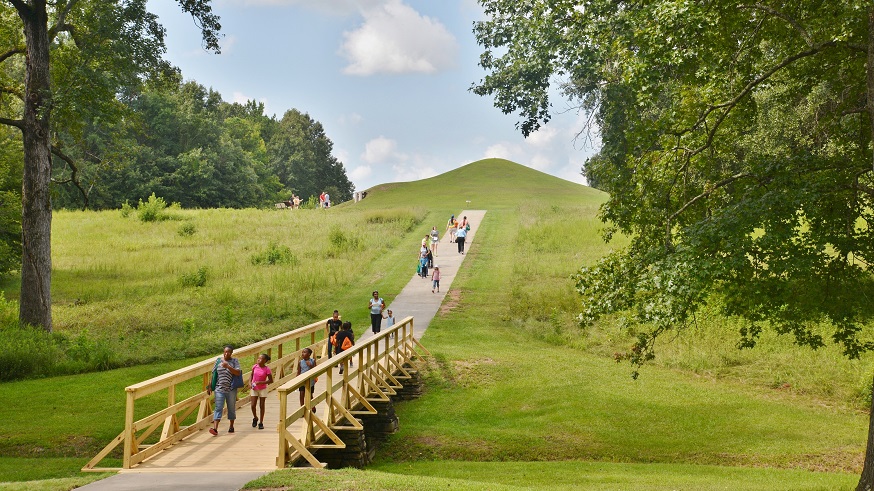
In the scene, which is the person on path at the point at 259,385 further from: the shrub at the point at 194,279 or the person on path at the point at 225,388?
the shrub at the point at 194,279

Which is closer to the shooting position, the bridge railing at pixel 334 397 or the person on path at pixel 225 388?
the bridge railing at pixel 334 397

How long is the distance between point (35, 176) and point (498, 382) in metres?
15.3

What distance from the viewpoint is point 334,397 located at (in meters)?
16.5

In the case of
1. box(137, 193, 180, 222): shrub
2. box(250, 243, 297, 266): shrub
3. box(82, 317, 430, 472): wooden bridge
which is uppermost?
box(137, 193, 180, 222): shrub

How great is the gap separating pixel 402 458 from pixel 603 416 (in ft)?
17.8

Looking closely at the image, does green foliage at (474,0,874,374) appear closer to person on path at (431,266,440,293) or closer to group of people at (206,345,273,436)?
group of people at (206,345,273,436)

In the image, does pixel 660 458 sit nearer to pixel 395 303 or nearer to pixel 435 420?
pixel 435 420

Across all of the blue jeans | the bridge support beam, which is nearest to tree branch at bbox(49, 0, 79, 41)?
the bridge support beam

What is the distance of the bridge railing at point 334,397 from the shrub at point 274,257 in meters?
17.3

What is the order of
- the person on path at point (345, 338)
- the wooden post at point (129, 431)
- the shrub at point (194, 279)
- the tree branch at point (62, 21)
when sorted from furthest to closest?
the shrub at point (194, 279) < the tree branch at point (62, 21) < the person on path at point (345, 338) < the wooden post at point (129, 431)

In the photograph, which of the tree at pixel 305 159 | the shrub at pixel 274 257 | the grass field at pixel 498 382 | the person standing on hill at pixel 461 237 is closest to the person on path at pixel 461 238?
the person standing on hill at pixel 461 237

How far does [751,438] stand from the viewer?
1742 cm

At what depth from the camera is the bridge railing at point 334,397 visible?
39.3 ft

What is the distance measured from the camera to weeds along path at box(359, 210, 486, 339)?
96.0 feet
